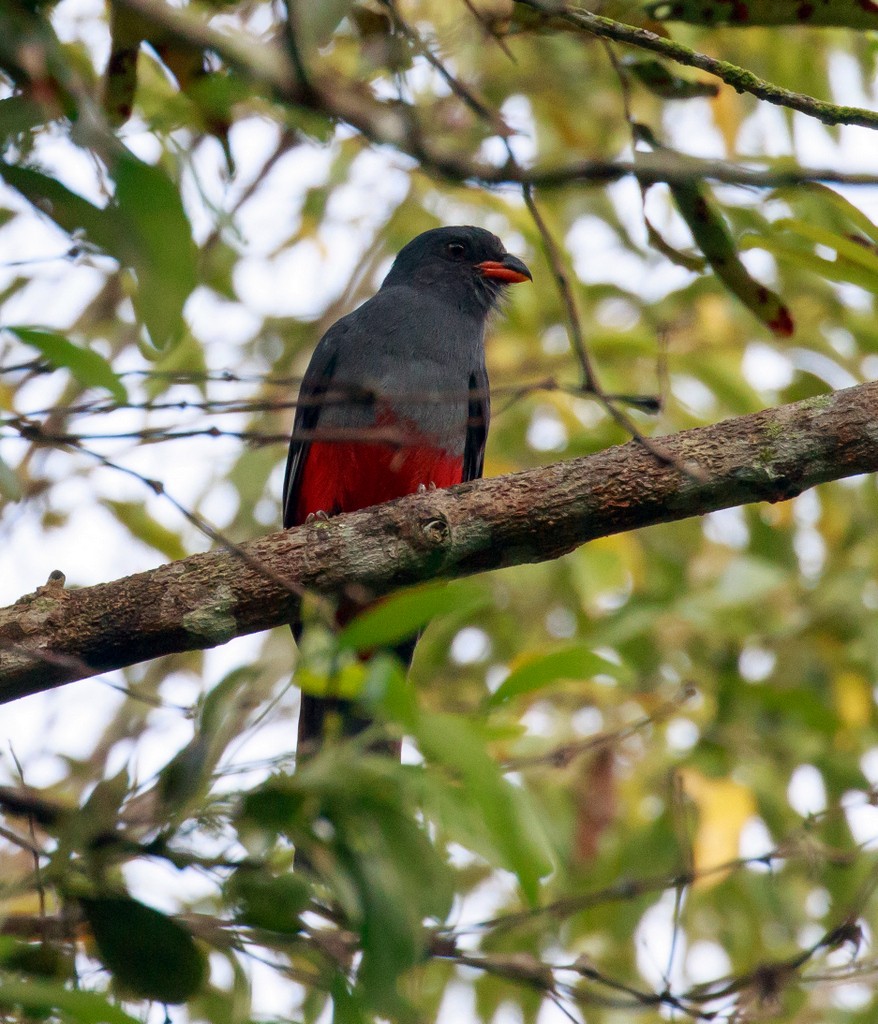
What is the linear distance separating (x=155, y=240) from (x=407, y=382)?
2808 millimetres

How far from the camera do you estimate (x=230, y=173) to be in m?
2.79

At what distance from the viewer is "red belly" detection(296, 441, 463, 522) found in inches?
173

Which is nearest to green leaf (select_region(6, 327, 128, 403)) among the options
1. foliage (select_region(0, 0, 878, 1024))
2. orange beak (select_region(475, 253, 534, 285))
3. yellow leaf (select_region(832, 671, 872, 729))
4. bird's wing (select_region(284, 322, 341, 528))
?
foliage (select_region(0, 0, 878, 1024))

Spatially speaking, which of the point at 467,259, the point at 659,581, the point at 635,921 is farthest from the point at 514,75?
the point at 635,921

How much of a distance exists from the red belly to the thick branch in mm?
Answer: 1432

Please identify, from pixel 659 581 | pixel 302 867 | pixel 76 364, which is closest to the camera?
pixel 76 364

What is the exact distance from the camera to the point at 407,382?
4641 millimetres

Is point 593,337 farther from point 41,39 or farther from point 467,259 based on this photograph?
point 41,39

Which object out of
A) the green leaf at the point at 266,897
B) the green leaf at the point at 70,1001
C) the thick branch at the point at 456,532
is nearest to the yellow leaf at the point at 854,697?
the thick branch at the point at 456,532

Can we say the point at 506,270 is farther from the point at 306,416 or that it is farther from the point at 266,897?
the point at 266,897

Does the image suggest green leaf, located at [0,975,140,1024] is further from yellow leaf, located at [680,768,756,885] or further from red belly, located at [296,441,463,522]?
yellow leaf, located at [680,768,756,885]

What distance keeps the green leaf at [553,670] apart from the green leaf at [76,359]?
842 mm

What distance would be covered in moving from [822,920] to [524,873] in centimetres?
341

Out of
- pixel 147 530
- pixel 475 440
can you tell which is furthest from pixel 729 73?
pixel 147 530
